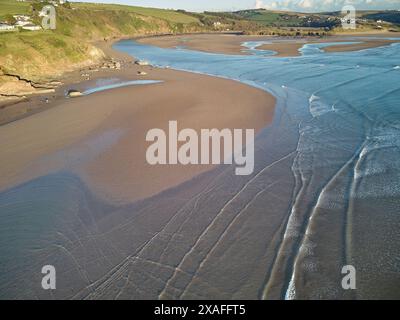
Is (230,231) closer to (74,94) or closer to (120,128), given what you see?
(120,128)

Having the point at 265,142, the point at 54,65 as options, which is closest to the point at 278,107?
the point at 265,142

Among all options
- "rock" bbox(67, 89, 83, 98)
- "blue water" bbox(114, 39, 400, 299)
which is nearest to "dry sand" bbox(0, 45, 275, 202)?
"rock" bbox(67, 89, 83, 98)

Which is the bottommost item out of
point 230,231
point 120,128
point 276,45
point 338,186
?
point 230,231

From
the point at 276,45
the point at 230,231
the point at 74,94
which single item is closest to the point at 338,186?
the point at 230,231

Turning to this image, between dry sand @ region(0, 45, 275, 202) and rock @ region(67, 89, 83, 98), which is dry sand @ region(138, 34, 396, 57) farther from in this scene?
rock @ region(67, 89, 83, 98)

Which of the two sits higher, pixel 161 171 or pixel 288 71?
pixel 288 71

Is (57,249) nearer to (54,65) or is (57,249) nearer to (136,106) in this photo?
(136,106)

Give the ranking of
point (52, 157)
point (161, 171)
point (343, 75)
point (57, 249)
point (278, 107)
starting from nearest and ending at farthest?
1. point (57, 249)
2. point (161, 171)
3. point (52, 157)
4. point (278, 107)
5. point (343, 75)
